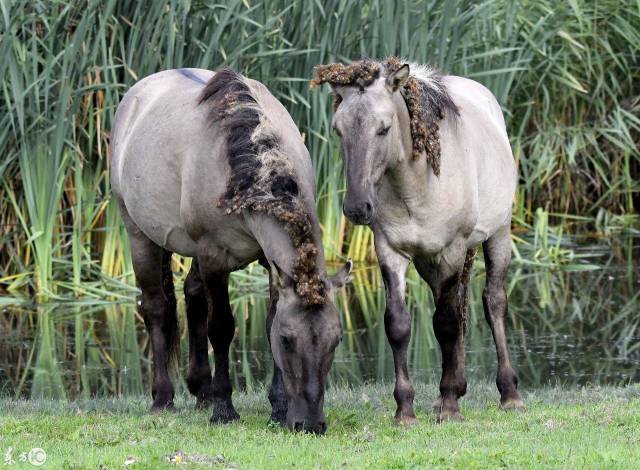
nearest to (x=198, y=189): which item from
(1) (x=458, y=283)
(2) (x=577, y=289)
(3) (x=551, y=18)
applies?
(1) (x=458, y=283)

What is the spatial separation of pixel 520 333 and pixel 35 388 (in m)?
A: 3.95

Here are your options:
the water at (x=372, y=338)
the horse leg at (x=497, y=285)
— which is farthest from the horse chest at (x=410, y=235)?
the water at (x=372, y=338)

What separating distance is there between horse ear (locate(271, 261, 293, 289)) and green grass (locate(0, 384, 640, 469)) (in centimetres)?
68

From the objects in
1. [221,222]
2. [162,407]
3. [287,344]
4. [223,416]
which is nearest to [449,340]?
[287,344]

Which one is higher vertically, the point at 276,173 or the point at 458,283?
the point at 276,173

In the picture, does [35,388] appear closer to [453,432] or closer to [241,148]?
[241,148]

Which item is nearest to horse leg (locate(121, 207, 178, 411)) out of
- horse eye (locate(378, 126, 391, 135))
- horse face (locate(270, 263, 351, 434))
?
horse face (locate(270, 263, 351, 434))

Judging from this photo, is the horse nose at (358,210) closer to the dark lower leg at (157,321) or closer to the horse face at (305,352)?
the horse face at (305,352)

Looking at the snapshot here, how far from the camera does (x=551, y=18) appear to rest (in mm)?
13211

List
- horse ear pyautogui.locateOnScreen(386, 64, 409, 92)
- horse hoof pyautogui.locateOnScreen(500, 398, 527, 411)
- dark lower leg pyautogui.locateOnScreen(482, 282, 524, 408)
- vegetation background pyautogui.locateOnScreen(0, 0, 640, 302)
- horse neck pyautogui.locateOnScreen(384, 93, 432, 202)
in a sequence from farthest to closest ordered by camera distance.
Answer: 1. vegetation background pyautogui.locateOnScreen(0, 0, 640, 302)
2. dark lower leg pyautogui.locateOnScreen(482, 282, 524, 408)
3. horse hoof pyautogui.locateOnScreen(500, 398, 527, 411)
4. horse neck pyautogui.locateOnScreen(384, 93, 432, 202)
5. horse ear pyautogui.locateOnScreen(386, 64, 409, 92)

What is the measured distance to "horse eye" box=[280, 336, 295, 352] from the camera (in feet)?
18.8

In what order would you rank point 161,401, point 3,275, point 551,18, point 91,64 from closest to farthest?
point 161,401, point 91,64, point 3,275, point 551,18

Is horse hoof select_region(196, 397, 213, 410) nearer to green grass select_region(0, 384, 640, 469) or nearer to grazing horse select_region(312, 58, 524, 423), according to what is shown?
green grass select_region(0, 384, 640, 469)

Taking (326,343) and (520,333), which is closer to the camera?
(326,343)
